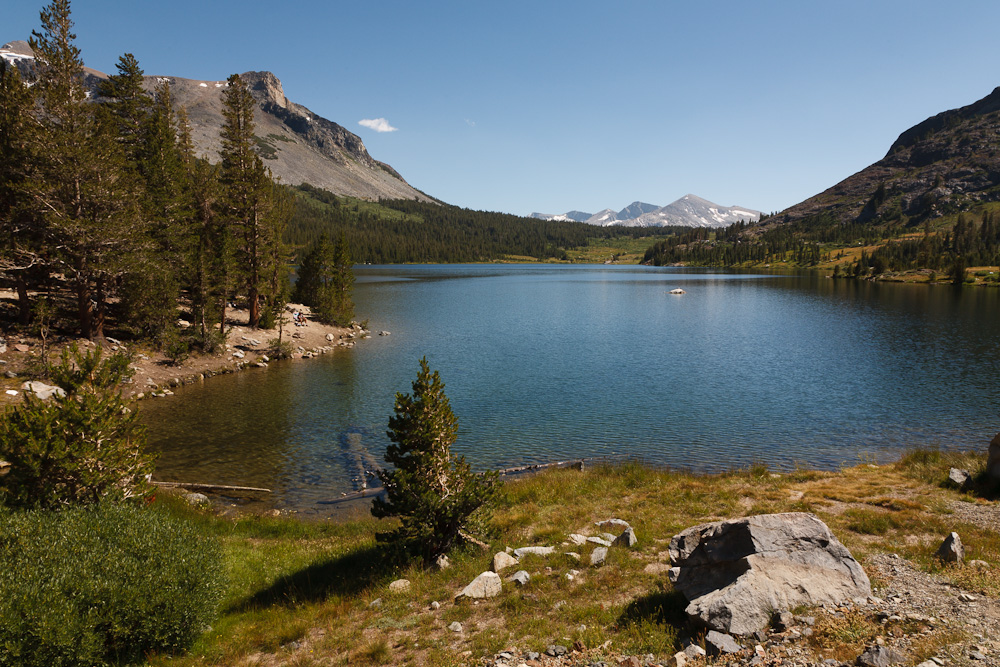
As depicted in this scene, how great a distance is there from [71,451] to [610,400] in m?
32.6

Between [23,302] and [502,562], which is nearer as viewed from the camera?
[502,562]

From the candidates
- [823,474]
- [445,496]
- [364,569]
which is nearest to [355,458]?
[364,569]

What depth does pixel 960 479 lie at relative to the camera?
18922mm

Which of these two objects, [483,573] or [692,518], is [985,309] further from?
[483,573]

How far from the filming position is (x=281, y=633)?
11.7 meters

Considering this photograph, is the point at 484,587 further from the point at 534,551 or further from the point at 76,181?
the point at 76,181

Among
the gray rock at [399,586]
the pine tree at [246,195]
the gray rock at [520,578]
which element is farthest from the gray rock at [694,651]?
the pine tree at [246,195]

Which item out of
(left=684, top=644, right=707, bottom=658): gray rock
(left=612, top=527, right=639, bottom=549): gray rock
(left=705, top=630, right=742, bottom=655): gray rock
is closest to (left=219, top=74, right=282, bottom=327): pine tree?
(left=612, top=527, right=639, bottom=549): gray rock

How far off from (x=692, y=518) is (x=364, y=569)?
35.9 feet

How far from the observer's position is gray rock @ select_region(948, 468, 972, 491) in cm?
1867

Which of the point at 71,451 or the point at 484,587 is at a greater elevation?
the point at 71,451

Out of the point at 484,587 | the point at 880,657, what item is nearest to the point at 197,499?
the point at 484,587

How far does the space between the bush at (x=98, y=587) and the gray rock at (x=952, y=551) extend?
17047 mm

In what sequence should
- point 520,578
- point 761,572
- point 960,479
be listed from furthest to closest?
point 960,479, point 520,578, point 761,572
